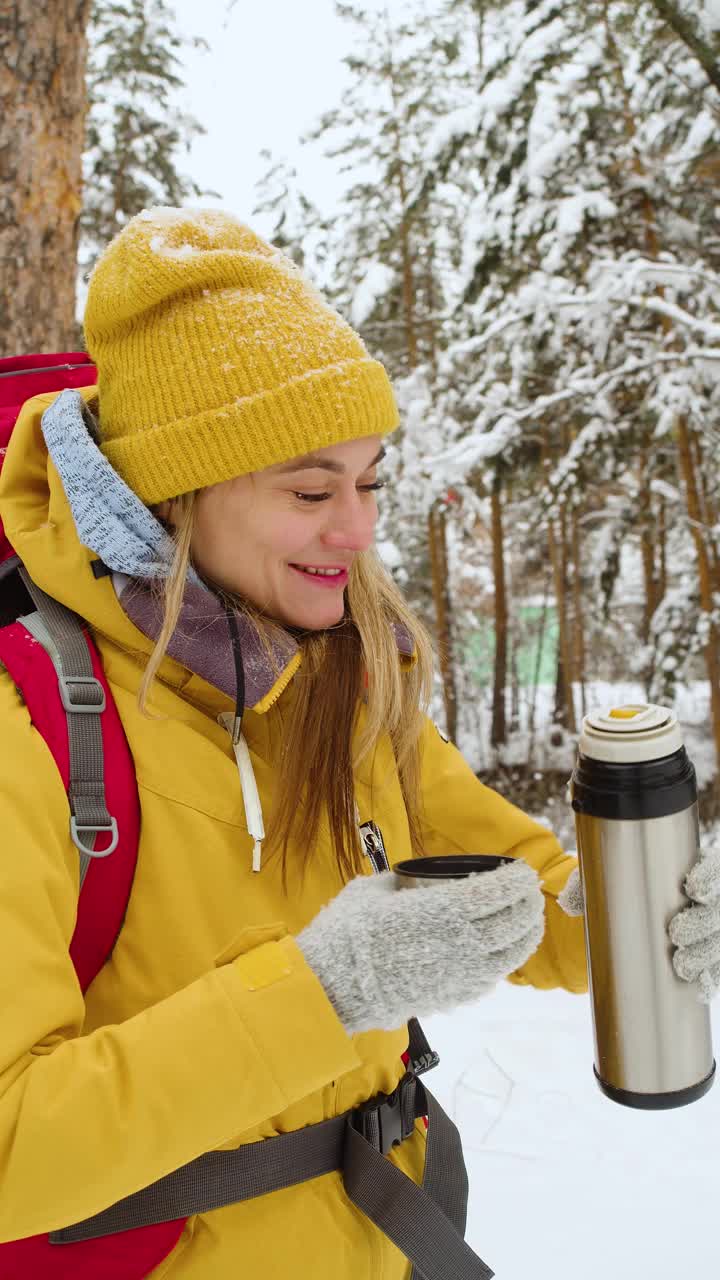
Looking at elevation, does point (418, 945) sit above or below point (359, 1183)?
above

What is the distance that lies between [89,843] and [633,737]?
2.62 feet

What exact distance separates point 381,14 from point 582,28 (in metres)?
6.64

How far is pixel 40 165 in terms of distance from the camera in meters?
3.92

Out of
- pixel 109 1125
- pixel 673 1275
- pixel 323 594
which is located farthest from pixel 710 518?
pixel 109 1125

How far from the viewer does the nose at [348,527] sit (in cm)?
165

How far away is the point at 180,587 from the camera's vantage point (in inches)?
58.3

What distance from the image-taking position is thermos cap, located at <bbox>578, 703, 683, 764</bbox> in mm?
1368

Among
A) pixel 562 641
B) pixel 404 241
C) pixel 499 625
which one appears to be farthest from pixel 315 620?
pixel 562 641

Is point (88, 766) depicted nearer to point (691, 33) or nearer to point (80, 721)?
point (80, 721)

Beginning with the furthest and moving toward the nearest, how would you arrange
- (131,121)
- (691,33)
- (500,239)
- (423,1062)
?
(131,121) → (500,239) → (691,33) → (423,1062)

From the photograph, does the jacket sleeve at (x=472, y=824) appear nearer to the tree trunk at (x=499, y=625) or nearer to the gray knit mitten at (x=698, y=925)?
the gray knit mitten at (x=698, y=925)

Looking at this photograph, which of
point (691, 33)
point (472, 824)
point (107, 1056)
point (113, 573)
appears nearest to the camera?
point (107, 1056)

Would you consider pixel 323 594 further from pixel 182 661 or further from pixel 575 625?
pixel 575 625

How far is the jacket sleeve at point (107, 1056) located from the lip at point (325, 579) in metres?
0.62
